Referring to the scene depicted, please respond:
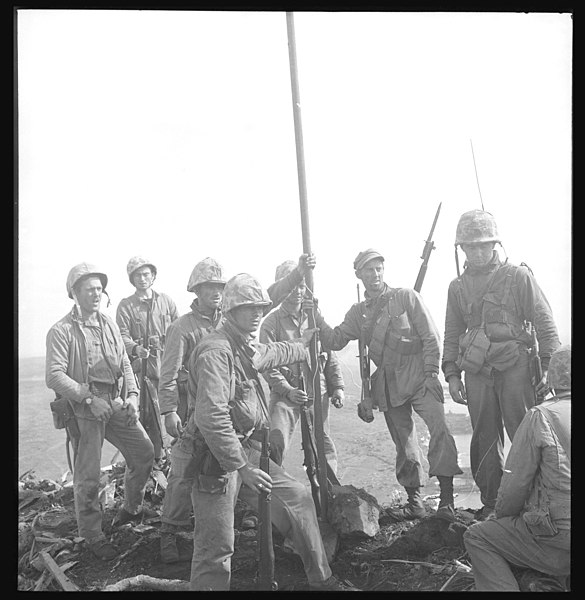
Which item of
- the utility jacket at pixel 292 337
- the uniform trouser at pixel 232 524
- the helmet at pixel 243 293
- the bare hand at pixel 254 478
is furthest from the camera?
the utility jacket at pixel 292 337

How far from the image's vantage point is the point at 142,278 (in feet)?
25.9

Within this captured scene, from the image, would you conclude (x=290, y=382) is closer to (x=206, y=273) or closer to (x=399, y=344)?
(x=399, y=344)

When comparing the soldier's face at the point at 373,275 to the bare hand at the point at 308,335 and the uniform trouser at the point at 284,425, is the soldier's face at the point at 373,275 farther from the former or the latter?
the uniform trouser at the point at 284,425

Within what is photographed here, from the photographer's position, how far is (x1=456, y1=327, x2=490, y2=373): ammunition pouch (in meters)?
6.20

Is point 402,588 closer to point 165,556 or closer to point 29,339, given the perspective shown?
point 165,556

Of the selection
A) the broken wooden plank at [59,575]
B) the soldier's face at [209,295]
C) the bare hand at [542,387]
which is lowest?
the broken wooden plank at [59,575]

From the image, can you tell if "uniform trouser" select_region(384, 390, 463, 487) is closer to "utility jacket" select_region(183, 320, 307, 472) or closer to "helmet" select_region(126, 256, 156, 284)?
"utility jacket" select_region(183, 320, 307, 472)

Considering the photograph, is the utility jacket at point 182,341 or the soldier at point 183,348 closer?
the soldier at point 183,348

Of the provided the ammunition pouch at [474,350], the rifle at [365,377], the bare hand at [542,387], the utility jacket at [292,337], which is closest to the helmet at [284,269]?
the utility jacket at [292,337]

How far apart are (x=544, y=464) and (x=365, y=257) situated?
257 cm

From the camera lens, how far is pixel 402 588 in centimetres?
588

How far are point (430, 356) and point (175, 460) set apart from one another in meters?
2.52

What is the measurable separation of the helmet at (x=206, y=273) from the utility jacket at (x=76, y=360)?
964 mm

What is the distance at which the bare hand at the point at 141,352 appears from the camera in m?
7.81
